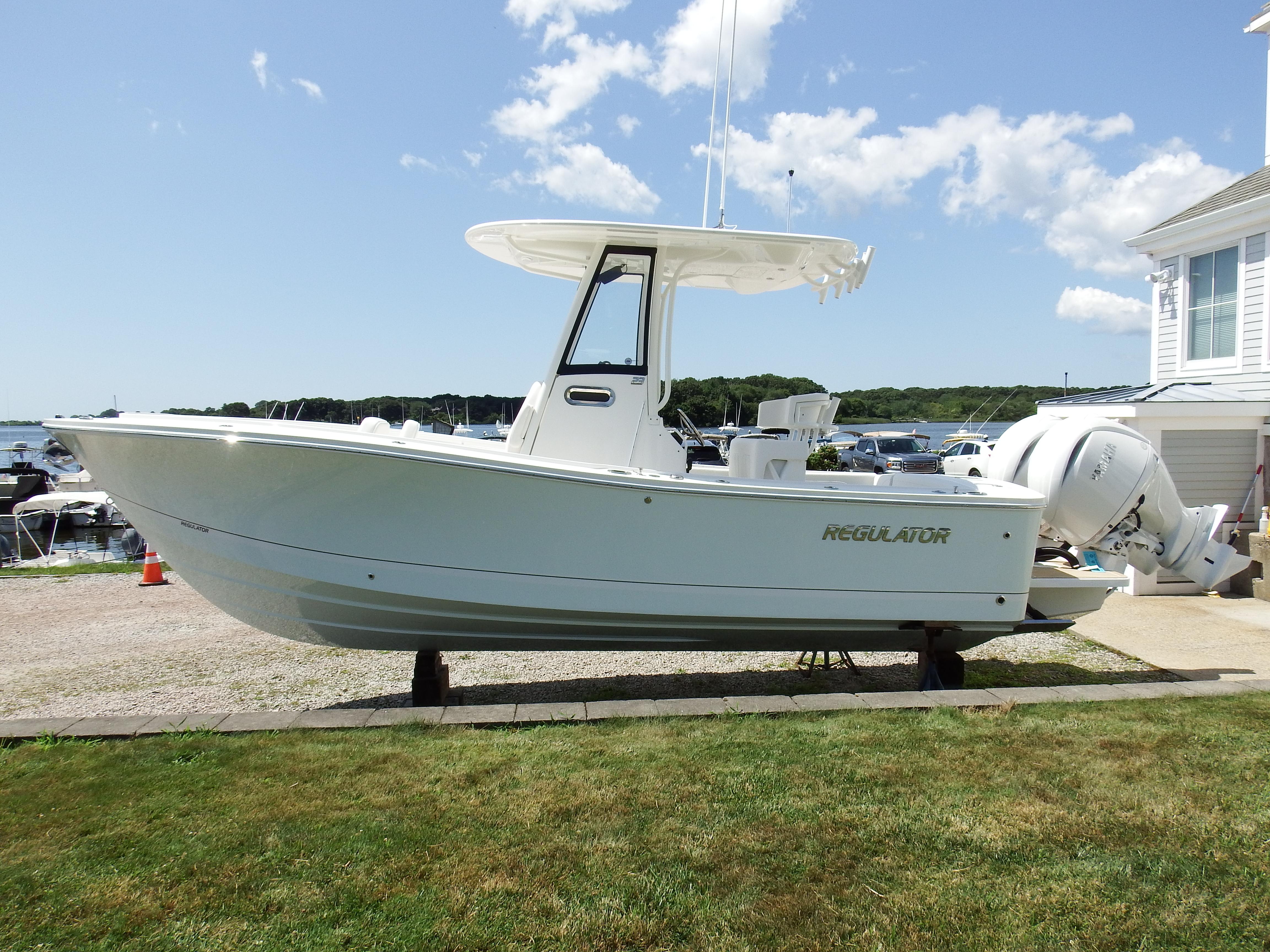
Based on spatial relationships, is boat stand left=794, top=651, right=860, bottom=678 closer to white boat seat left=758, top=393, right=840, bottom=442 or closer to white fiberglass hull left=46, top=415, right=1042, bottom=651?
white fiberglass hull left=46, top=415, right=1042, bottom=651

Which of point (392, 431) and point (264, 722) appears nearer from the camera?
point (264, 722)

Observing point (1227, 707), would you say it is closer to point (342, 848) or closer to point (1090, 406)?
point (342, 848)

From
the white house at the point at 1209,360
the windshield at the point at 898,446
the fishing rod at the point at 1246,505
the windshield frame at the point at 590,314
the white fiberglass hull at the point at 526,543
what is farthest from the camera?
the windshield at the point at 898,446

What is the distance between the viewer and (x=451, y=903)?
2.61 meters

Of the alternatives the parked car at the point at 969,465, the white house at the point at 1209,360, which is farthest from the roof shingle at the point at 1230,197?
the parked car at the point at 969,465

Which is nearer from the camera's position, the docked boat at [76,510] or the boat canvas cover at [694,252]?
the boat canvas cover at [694,252]

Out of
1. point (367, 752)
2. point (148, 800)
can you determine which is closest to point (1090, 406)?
point (367, 752)

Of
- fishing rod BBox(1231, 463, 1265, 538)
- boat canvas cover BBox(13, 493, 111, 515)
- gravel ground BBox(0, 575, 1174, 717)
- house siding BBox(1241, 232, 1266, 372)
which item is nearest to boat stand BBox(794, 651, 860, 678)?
gravel ground BBox(0, 575, 1174, 717)

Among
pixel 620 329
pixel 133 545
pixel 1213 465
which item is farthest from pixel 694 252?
pixel 133 545

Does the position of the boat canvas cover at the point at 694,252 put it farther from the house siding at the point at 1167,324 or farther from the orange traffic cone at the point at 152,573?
the house siding at the point at 1167,324

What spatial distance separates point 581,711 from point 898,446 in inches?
890

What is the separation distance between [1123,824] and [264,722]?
3.83 metres

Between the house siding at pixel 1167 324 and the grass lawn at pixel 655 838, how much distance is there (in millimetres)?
7689

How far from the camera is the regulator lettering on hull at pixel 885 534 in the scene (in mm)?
4805
